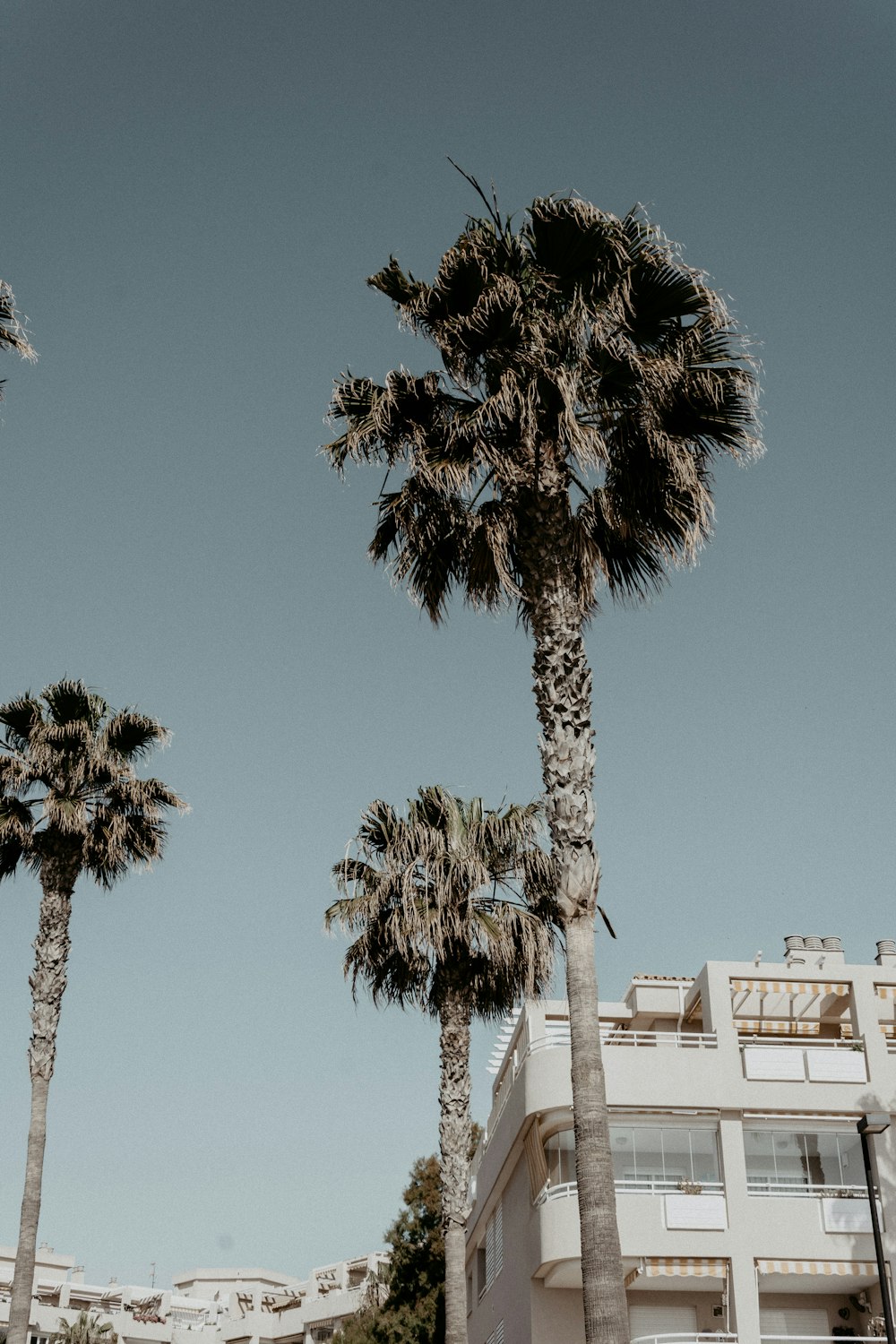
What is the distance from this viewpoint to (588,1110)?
12.9 m

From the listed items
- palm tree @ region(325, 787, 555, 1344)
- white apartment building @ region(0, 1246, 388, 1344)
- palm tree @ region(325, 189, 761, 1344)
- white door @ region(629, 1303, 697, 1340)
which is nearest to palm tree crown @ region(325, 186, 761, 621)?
palm tree @ region(325, 189, 761, 1344)

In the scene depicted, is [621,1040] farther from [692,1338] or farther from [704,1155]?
[692,1338]

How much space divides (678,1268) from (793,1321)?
3251 mm

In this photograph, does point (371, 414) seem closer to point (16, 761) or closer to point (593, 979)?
point (593, 979)

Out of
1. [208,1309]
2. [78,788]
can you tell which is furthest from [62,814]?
[208,1309]

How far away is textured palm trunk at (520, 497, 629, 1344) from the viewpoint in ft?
39.7

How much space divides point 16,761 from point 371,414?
15.0m

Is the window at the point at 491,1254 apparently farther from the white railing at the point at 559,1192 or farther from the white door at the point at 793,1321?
the white door at the point at 793,1321

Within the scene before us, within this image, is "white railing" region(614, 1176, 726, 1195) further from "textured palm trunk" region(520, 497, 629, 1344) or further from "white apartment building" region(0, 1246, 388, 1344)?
"white apartment building" region(0, 1246, 388, 1344)

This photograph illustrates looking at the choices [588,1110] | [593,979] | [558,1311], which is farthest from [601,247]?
[558,1311]

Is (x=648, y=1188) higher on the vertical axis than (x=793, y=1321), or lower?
higher

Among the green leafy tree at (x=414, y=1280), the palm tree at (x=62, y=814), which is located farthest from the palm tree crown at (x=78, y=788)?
the green leafy tree at (x=414, y=1280)

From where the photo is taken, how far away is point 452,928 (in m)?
23.5

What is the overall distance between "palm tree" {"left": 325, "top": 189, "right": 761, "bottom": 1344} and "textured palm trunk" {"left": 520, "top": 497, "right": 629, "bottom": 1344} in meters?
0.03
